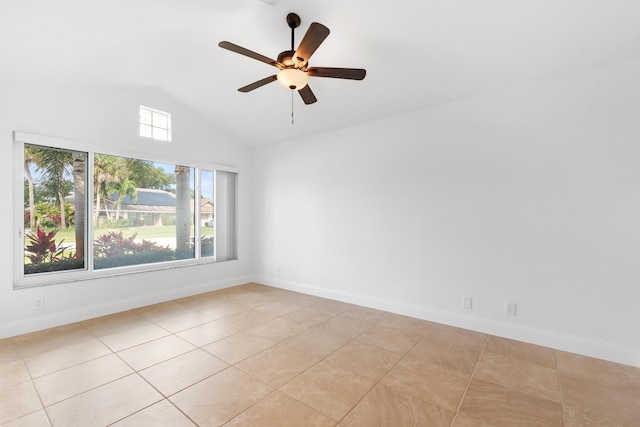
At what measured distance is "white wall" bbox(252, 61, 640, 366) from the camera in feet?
8.89

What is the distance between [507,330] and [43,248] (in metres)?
5.48

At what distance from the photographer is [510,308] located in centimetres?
317

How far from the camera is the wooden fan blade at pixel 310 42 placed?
6.64 ft

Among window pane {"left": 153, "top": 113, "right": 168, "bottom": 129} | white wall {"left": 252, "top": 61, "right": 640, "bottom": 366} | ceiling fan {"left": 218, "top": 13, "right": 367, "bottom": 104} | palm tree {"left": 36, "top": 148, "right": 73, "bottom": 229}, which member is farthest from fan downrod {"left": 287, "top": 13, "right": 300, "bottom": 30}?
palm tree {"left": 36, "top": 148, "right": 73, "bottom": 229}

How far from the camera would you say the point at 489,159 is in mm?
3311

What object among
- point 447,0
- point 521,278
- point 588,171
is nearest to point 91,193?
point 447,0

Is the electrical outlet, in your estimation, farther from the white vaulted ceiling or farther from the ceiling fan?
the ceiling fan

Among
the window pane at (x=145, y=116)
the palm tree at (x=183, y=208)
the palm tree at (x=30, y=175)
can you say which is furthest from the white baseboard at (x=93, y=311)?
the window pane at (x=145, y=116)

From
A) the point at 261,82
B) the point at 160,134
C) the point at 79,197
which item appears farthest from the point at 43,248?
the point at 261,82

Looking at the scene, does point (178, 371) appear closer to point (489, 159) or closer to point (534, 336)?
point (534, 336)

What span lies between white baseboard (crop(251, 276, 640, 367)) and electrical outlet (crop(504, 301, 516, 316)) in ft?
0.40

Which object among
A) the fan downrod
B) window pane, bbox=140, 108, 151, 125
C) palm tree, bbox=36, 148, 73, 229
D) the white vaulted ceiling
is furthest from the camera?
window pane, bbox=140, 108, 151, 125

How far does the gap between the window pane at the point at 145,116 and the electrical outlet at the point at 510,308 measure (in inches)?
210

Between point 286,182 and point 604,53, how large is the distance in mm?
4218
